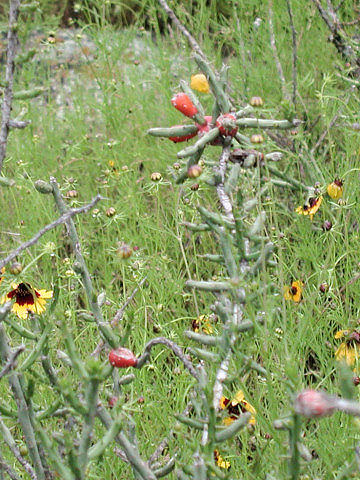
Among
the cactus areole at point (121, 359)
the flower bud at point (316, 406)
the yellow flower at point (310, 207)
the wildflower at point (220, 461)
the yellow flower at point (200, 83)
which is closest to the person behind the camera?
the flower bud at point (316, 406)

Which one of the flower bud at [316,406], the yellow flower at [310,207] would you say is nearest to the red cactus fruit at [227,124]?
the flower bud at [316,406]

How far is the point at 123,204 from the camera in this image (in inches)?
101

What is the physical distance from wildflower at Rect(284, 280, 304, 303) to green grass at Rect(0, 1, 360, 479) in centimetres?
3

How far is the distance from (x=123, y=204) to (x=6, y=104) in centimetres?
168

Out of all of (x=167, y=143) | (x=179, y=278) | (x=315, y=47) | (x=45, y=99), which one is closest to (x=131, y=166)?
(x=167, y=143)

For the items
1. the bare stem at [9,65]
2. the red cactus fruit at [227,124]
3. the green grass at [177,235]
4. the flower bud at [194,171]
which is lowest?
the green grass at [177,235]

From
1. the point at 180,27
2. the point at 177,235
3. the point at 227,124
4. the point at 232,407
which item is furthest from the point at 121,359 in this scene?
the point at 180,27

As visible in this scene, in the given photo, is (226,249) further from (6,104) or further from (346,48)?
(346,48)

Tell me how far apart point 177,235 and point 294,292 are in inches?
20.3

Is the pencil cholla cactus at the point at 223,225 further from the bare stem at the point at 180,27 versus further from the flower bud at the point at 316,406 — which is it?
the bare stem at the point at 180,27

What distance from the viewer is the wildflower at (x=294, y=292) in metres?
1.80

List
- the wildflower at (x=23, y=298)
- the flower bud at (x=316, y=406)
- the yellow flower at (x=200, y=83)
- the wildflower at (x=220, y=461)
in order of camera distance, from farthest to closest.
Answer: the wildflower at (x=23, y=298) → the wildflower at (x=220, y=461) → the yellow flower at (x=200, y=83) → the flower bud at (x=316, y=406)

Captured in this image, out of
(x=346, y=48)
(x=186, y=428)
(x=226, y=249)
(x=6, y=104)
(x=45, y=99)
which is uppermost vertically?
(x=6, y=104)

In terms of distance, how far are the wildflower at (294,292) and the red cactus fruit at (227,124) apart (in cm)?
85
